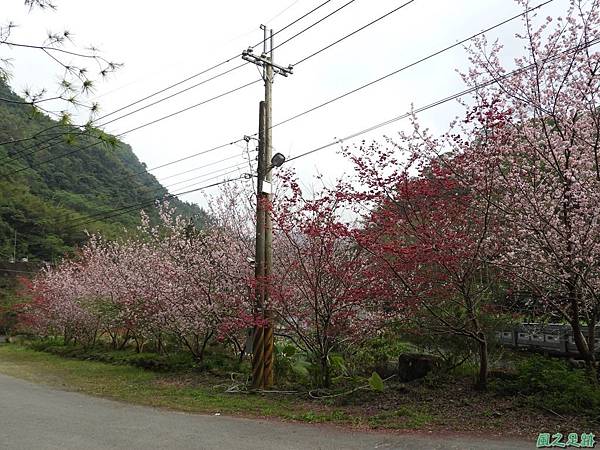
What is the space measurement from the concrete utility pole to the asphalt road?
2.37 m

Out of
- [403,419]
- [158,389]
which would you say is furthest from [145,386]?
[403,419]

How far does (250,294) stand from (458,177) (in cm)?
575

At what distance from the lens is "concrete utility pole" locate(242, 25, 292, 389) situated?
10.5 m

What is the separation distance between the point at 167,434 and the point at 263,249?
4.65 m

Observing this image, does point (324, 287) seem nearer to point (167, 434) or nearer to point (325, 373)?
point (325, 373)

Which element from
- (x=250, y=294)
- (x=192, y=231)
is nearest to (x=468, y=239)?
(x=250, y=294)

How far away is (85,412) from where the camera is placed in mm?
8703

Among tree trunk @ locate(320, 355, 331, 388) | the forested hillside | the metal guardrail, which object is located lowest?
tree trunk @ locate(320, 355, 331, 388)

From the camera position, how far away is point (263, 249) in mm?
10836

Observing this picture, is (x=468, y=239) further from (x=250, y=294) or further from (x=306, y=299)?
(x=250, y=294)

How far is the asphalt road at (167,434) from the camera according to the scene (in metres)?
6.26

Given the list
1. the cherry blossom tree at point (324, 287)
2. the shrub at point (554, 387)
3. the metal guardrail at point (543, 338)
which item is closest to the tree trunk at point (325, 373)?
the cherry blossom tree at point (324, 287)

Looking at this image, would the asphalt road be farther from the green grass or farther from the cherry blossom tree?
the cherry blossom tree

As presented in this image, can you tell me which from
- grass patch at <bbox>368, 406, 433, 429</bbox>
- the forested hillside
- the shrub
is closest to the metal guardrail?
the shrub
